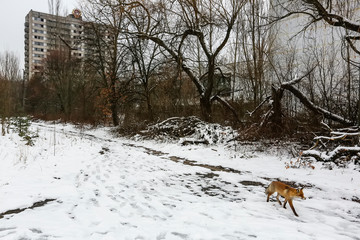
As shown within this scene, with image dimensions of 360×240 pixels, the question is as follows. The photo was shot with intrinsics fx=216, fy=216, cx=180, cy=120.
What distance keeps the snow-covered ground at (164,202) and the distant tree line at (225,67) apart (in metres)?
3.89

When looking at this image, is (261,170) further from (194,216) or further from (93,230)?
(93,230)

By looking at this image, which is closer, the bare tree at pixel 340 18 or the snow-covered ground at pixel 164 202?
the snow-covered ground at pixel 164 202

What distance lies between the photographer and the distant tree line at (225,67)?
865cm

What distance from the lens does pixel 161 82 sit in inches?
629

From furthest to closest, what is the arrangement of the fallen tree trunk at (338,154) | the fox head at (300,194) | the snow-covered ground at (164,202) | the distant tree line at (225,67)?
1. the distant tree line at (225,67)
2. the fallen tree trunk at (338,154)
3. the fox head at (300,194)
4. the snow-covered ground at (164,202)

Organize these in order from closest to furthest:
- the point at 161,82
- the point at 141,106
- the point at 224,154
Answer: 1. the point at 224,154
2. the point at 161,82
3. the point at 141,106

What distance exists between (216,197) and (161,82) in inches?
500

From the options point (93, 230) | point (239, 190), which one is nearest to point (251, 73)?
point (239, 190)

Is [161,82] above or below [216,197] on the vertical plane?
above

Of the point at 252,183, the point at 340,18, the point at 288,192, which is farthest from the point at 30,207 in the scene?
the point at 340,18

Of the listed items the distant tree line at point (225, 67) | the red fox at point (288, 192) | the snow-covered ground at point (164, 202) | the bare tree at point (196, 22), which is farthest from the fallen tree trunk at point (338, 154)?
the bare tree at point (196, 22)

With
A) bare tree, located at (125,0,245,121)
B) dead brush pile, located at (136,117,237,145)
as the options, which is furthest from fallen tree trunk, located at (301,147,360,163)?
bare tree, located at (125,0,245,121)

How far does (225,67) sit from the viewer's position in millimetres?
16703

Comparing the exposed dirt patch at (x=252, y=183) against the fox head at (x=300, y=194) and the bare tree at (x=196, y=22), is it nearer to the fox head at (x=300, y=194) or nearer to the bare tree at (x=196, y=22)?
the fox head at (x=300, y=194)
